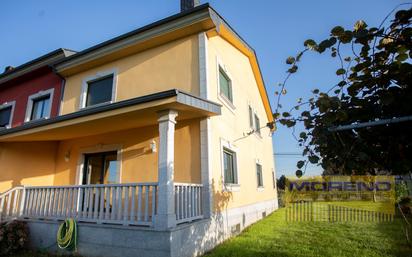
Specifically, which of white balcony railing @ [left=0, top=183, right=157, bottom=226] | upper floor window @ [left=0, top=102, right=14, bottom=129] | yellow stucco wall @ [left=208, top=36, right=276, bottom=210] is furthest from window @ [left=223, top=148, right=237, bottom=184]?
upper floor window @ [left=0, top=102, right=14, bottom=129]

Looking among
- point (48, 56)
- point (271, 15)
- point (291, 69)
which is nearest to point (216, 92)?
point (271, 15)

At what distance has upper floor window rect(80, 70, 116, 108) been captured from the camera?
378 inches

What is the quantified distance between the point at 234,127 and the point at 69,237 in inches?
262

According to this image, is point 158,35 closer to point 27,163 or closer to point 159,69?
point 159,69

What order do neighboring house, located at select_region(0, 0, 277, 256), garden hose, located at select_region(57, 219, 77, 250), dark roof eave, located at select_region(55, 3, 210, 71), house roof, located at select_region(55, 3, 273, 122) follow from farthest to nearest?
house roof, located at select_region(55, 3, 273, 122) < dark roof eave, located at select_region(55, 3, 210, 71) < garden hose, located at select_region(57, 219, 77, 250) < neighboring house, located at select_region(0, 0, 277, 256)

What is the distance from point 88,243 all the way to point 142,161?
2.67 m

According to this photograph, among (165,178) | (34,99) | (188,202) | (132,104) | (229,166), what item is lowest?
(188,202)

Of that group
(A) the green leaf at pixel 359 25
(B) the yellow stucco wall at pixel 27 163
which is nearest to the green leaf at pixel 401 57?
(A) the green leaf at pixel 359 25

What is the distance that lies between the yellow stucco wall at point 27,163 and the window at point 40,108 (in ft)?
7.11

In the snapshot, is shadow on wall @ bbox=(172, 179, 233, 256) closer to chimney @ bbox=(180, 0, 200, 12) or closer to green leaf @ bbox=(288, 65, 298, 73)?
green leaf @ bbox=(288, 65, 298, 73)

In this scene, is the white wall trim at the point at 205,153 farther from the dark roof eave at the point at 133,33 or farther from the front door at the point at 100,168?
the front door at the point at 100,168

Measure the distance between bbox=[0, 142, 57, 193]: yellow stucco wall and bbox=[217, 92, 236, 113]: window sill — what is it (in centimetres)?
709

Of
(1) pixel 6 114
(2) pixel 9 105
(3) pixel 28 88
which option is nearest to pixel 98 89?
(3) pixel 28 88

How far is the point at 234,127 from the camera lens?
10008 millimetres
